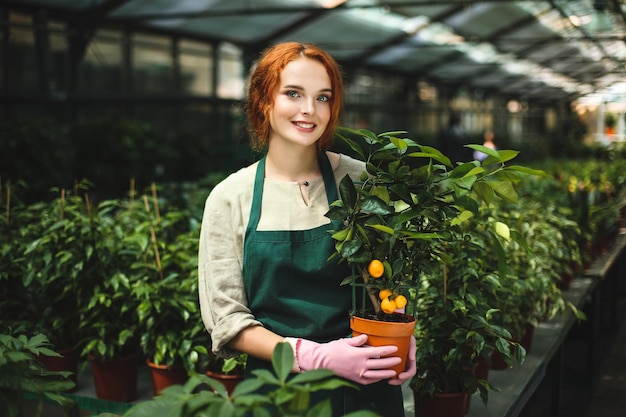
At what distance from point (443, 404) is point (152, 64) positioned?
772 centimetres

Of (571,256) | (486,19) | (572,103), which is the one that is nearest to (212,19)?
(486,19)

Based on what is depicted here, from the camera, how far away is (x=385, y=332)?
122 cm

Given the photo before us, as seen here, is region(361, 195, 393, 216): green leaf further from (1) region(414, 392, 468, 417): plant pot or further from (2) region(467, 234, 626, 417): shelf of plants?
(2) region(467, 234, 626, 417): shelf of plants

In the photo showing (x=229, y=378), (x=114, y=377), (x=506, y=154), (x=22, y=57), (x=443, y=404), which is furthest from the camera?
(x=22, y=57)

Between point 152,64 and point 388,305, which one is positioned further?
point 152,64

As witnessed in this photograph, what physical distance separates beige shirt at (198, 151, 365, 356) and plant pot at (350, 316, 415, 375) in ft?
0.65

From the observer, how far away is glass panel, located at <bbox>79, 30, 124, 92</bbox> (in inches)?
309

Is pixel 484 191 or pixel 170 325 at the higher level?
pixel 484 191

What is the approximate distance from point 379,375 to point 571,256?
2.53m

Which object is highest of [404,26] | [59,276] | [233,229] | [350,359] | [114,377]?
[404,26]

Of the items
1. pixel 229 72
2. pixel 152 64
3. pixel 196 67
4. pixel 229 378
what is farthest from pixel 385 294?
pixel 229 72

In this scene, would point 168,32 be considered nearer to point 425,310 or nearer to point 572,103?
point 425,310

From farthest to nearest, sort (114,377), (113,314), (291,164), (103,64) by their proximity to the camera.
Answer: (103,64)
(113,314)
(114,377)
(291,164)

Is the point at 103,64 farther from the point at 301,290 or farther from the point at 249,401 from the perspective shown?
the point at 249,401
